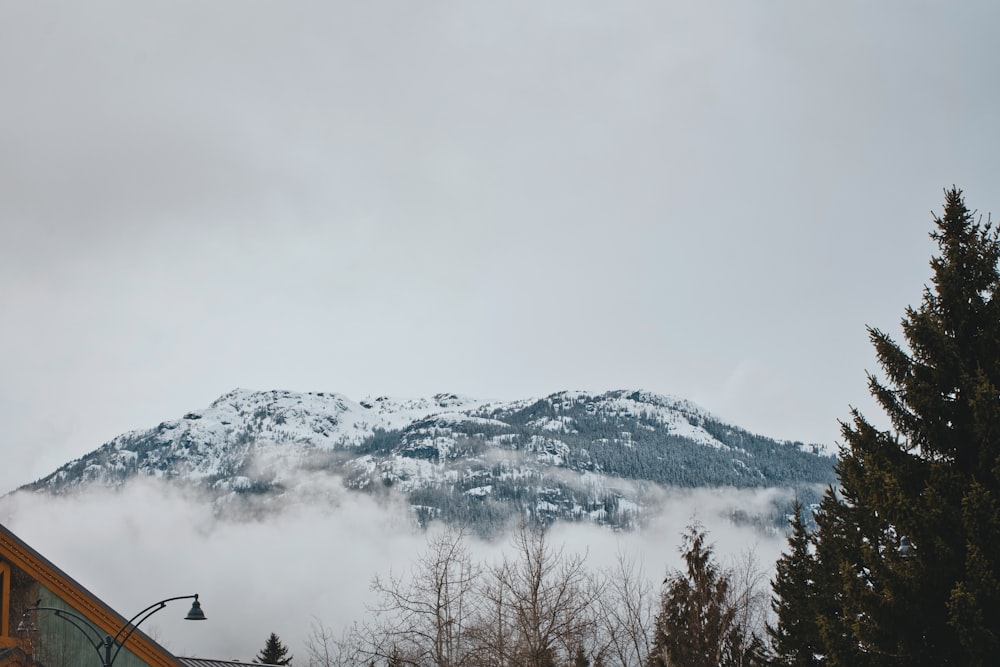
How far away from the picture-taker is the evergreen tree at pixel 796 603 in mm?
29875

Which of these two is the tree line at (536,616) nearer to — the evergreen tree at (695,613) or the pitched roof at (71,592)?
the evergreen tree at (695,613)

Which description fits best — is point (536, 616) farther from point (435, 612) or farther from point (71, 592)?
point (71, 592)

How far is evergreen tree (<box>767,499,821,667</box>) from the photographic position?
29.9 metres

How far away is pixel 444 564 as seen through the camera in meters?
34.2

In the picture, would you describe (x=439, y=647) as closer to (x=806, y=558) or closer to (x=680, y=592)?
(x=680, y=592)

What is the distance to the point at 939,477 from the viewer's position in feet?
48.0

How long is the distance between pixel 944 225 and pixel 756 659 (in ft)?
65.1

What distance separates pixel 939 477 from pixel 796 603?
17.8m

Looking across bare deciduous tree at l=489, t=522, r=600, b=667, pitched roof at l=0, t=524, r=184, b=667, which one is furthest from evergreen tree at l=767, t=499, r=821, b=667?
pitched roof at l=0, t=524, r=184, b=667

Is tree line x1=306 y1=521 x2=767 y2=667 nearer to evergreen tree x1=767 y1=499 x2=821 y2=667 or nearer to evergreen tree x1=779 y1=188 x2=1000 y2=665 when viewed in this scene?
evergreen tree x1=767 y1=499 x2=821 y2=667

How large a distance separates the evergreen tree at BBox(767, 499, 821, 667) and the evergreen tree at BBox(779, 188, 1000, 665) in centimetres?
1470

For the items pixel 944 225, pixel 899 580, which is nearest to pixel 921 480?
pixel 899 580

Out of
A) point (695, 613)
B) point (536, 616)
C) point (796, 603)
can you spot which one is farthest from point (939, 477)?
point (695, 613)

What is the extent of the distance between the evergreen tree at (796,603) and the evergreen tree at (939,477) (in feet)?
48.2
